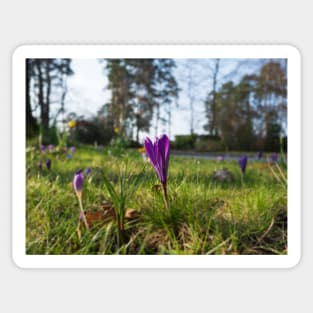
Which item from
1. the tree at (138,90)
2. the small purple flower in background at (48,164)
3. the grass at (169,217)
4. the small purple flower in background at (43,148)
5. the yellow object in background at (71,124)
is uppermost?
the tree at (138,90)

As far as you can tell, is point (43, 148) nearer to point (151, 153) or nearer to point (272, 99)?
point (151, 153)

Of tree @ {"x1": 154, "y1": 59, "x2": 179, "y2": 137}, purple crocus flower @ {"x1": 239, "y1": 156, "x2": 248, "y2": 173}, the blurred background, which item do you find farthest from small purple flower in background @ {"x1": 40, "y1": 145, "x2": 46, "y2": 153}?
purple crocus flower @ {"x1": 239, "y1": 156, "x2": 248, "y2": 173}

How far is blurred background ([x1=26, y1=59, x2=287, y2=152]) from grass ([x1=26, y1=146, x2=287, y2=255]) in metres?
0.16

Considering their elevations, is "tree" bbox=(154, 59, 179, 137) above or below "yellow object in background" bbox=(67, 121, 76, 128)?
above

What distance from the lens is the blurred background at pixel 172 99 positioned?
1.64m

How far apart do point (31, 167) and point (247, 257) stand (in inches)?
41.1

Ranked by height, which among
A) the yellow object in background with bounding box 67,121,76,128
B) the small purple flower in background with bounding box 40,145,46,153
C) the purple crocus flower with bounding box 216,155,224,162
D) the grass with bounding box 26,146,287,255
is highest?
the yellow object in background with bounding box 67,121,76,128

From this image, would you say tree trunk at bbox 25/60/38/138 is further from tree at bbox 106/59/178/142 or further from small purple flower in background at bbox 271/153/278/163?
small purple flower in background at bbox 271/153/278/163

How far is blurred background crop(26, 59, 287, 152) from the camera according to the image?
64.6 inches

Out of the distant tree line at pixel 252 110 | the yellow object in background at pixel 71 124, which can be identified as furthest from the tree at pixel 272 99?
the yellow object in background at pixel 71 124

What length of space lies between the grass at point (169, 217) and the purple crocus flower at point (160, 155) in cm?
4

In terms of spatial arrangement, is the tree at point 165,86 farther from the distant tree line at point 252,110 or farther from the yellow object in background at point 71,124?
the yellow object in background at point 71,124
